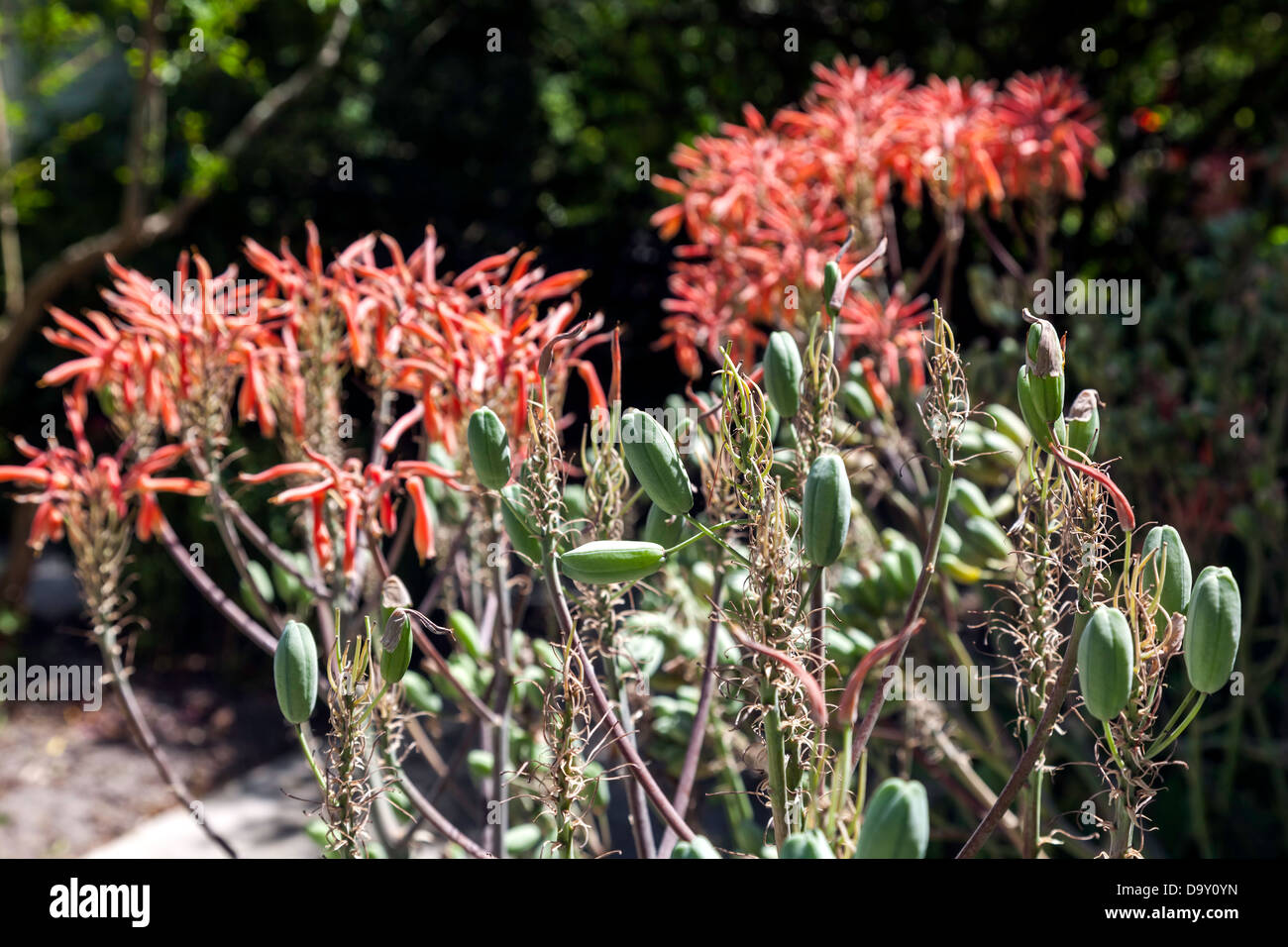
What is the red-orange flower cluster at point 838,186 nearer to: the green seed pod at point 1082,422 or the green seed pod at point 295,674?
the green seed pod at point 1082,422

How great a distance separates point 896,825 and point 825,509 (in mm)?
154

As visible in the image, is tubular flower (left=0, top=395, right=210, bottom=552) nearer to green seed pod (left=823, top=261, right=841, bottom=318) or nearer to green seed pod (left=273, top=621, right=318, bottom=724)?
green seed pod (left=273, top=621, right=318, bottom=724)

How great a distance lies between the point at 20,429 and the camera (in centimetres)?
442

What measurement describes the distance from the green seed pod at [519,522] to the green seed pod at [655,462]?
0.07 metres

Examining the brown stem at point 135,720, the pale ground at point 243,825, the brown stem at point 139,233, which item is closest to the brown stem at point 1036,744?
the brown stem at point 135,720

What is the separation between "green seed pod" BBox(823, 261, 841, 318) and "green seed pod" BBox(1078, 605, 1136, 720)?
0.70 feet

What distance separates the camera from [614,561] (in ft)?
1.72

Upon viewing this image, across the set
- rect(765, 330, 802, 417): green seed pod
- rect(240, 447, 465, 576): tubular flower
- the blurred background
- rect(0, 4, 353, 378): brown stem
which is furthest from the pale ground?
rect(765, 330, 802, 417): green seed pod

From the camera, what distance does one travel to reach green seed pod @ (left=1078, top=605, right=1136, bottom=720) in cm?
46
